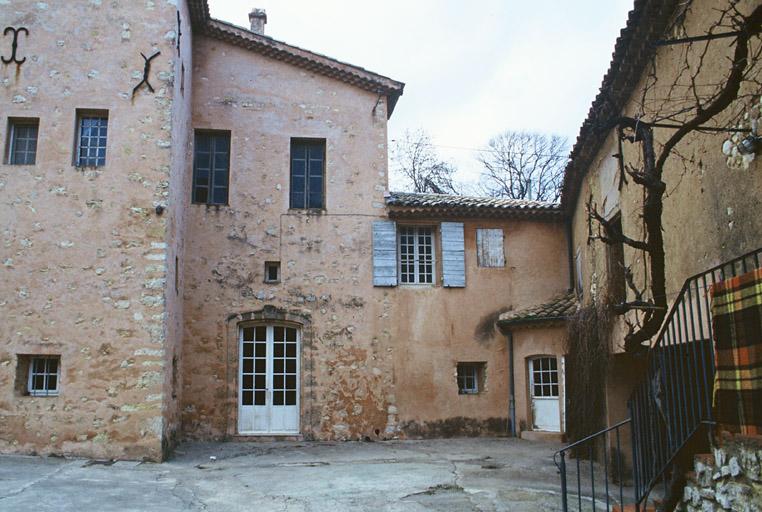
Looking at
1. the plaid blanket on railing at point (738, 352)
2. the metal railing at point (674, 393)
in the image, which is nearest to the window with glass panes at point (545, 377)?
the metal railing at point (674, 393)

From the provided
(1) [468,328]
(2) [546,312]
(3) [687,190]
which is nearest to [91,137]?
(1) [468,328]

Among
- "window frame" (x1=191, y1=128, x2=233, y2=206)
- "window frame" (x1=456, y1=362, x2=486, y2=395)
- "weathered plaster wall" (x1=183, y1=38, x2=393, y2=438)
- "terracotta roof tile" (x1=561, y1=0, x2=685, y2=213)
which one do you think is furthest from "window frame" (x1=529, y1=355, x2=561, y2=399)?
"window frame" (x1=191, y1=128, x2=233, y2=206)

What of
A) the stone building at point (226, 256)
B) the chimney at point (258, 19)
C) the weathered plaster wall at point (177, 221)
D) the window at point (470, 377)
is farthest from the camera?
the chimney at point (258, 19)

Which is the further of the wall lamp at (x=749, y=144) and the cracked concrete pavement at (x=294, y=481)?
the cracked concrete pavement at (x=294, y=481)

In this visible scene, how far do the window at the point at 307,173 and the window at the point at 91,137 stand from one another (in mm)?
4382

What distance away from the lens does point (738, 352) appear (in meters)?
5.36

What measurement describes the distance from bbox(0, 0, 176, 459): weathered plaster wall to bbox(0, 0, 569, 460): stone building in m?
0.03

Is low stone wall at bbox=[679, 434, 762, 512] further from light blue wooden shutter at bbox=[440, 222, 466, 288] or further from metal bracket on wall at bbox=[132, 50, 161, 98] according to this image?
metal bracket on wall at bbox=[132, 50, 161, 98]

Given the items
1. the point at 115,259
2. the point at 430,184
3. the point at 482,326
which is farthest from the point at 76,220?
the point at 430,184

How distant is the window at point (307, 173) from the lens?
1633 cm

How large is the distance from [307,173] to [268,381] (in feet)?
15.5

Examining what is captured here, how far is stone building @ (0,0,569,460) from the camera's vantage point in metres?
12.3

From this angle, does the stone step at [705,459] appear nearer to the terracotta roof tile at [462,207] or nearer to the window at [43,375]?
the window at [43,375]

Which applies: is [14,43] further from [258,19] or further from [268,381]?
[268,381]
